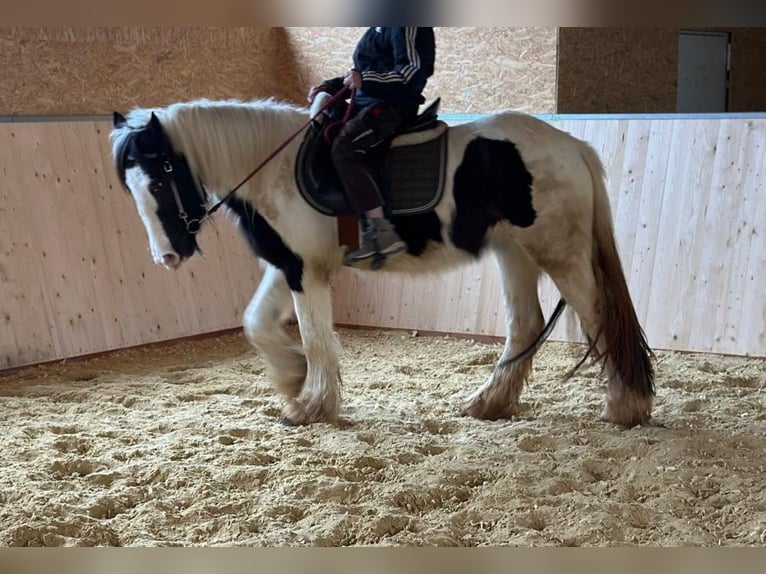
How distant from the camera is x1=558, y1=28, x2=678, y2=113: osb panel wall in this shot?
18.9 feet

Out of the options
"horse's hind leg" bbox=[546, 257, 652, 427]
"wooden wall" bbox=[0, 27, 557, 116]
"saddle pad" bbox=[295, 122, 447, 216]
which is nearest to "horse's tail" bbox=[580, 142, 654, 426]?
"horse's hind leg" bbox=[546, 257, 652, 427]

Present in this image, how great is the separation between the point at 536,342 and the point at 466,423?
0.49 meters

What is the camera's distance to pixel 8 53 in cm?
521

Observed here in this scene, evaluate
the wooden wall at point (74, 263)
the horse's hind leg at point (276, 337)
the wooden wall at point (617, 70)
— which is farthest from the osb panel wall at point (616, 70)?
Result: the wooden wall at point (74, 263)

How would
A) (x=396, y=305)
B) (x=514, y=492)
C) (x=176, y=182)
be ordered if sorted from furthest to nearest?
(x=396, y=305), (x=176, y=182), (x=514, y=492)

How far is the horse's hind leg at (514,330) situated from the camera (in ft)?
12.5

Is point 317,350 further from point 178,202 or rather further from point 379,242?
point 178,202

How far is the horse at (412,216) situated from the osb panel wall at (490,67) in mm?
2201

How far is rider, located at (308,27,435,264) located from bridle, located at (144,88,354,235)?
10cm

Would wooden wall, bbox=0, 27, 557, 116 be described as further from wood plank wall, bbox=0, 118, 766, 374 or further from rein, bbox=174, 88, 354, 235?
rein, bbox=174, 88, 354, 235

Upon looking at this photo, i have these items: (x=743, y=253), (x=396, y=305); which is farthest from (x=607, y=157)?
(x=396, y=305)

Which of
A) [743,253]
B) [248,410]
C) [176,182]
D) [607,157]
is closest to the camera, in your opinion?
[176,182]

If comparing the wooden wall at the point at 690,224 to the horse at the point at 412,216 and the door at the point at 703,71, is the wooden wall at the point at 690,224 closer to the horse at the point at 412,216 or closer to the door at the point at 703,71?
the horse at the point at 412,216

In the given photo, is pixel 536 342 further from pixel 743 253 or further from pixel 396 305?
pixel 396 305
